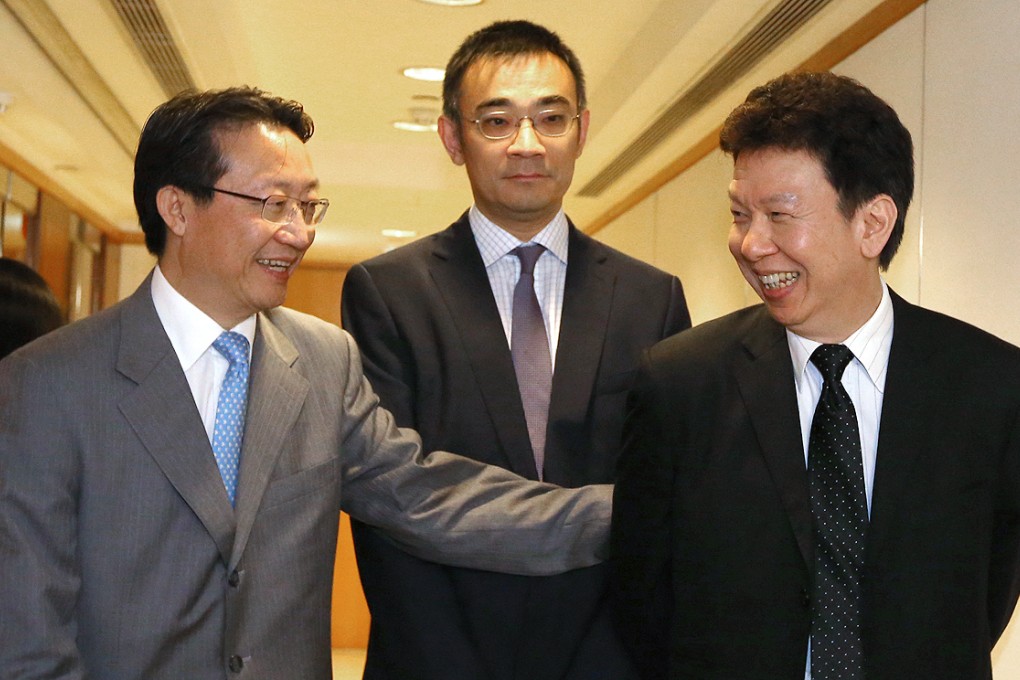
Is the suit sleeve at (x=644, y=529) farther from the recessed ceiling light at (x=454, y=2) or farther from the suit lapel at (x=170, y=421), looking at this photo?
the recessed ceiling light at (x=454, y=2)

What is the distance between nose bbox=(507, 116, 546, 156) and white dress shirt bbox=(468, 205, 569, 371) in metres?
0.16

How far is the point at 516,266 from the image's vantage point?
8.09ft

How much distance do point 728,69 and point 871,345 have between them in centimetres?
293

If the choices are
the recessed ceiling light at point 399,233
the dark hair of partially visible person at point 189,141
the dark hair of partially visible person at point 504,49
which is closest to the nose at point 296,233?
the dark hair of partially visible person at point 189,141

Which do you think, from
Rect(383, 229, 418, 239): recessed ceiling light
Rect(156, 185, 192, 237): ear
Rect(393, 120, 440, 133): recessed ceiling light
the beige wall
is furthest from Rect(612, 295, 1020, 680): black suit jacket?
Rect(383, 229, 418, 239): recessed ceiling light

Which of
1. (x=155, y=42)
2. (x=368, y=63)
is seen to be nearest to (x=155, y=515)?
(x=155, y=42)

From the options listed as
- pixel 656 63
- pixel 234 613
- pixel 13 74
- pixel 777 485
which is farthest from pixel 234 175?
pixel 13 74

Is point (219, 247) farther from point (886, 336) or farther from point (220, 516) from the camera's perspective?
point (886, 336)

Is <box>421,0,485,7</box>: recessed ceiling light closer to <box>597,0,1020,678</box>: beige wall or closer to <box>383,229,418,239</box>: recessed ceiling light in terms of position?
<box>597,0,1020,678</box>: beige wall

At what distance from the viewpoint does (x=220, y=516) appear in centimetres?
201

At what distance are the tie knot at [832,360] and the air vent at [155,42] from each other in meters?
2.80

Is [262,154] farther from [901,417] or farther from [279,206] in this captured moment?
[901,417]

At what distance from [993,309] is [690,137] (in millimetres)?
2819

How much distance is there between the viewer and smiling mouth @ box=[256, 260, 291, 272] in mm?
2156
